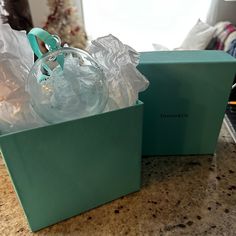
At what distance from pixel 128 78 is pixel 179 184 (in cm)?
27

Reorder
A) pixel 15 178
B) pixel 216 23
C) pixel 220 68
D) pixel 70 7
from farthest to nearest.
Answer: pixel 216 23 → pixel 70 7 → pixel 220 68 → pixel 15 178

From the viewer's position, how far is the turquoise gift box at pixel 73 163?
1.22 ft

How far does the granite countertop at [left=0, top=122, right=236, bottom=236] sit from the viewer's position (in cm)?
43

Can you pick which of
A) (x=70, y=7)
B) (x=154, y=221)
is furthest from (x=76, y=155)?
(x=70, y=7)

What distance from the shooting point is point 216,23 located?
5.89 ft

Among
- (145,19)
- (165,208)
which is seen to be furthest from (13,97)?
(145,19)

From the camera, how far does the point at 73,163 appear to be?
416mm

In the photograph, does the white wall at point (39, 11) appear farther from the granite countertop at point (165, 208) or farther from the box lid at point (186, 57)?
the granite countertop at point (165, 208)

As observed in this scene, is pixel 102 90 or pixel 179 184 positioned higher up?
pixel 102 90

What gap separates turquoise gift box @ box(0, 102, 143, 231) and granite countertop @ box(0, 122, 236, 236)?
29 mm

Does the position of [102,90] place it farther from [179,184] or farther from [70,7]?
A: [70,7]

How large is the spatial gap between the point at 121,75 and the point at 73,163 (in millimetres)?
189

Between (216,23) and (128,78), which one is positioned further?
(216,23)

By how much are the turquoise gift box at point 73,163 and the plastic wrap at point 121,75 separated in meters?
0.04
